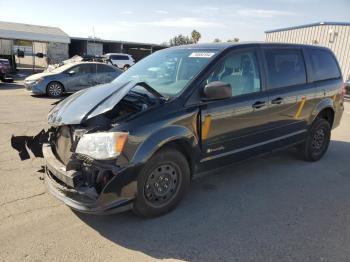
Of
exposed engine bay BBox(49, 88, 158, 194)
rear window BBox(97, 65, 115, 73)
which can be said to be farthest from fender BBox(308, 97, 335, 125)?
rear window BBox(97, 65, 115, 73)

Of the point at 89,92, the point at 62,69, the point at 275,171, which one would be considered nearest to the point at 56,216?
the point at 89,92

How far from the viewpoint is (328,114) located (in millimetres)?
6457

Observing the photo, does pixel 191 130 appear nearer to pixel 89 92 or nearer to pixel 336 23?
pixel 89 92

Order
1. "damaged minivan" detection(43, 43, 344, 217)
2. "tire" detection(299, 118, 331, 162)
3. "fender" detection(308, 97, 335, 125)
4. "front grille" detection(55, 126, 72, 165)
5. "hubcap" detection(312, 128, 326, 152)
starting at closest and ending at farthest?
"damaged minivan" detection(43, 43, 344, 217)
"front grille" detection(55, 126, 72, 165)
"fender" detection(308, 97, 335, 125)
"tire" detection(299, 118, 331, 162)
"hubcap" detection(312, 128, 326, 152)

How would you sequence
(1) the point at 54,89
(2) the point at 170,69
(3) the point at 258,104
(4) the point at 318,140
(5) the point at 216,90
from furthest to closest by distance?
(1) the point at 54,89, (4) the point at 318,140, (3) the point at 258,104, (2) the point at 170,69, (5) the point at 216,90

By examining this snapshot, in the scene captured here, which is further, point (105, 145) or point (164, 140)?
point (164, 140)

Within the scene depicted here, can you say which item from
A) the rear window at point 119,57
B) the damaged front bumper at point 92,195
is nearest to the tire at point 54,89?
the damaged front bumper at point 92,195

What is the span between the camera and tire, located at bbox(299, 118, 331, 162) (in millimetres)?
6141

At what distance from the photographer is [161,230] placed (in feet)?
12.3

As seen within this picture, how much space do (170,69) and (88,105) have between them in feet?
4.30

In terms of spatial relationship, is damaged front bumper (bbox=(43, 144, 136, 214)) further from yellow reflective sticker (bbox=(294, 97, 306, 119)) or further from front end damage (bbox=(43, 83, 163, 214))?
yellow reflective sticker (bbox=(294, 97, 306, 119))

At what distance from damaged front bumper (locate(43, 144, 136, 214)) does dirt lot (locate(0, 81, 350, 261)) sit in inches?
13.0

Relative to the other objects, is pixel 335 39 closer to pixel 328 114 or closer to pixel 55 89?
pixel 55 89

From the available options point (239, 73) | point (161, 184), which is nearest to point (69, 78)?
point (239, 73)
